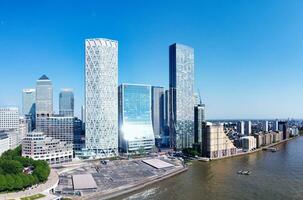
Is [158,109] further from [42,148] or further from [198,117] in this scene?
[42,148]

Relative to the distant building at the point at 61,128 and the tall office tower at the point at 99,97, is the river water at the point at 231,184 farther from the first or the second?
the distant building at the point at 61,128

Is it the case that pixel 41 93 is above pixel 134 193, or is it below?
above

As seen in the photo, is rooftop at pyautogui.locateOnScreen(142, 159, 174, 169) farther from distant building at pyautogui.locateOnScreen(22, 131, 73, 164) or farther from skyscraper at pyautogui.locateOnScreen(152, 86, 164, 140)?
skyscraper at pyautogui.locateOnScreen(152, 86, 164, 140)

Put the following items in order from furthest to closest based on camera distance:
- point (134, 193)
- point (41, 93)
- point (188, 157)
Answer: point (41, 93) < point (188, 157) < point (134, 193)

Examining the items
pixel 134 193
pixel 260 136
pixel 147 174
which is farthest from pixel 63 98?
pixel 134 193

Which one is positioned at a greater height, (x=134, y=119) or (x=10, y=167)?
(x=134, y=119)

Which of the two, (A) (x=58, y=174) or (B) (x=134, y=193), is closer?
(B) (x=134, y=193)

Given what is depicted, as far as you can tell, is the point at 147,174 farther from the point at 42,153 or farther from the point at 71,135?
the point at 71,135

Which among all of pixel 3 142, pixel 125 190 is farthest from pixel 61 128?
pixel 125 190
